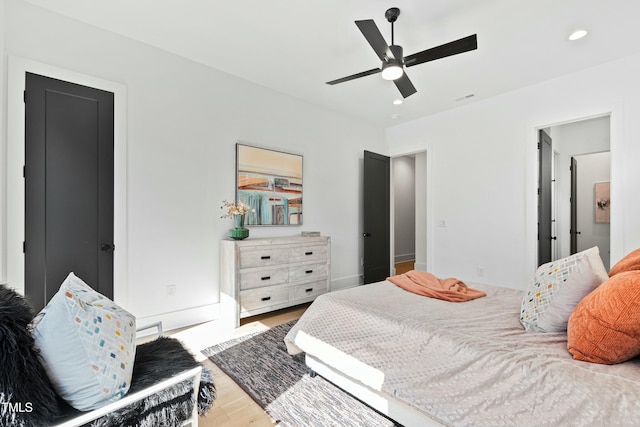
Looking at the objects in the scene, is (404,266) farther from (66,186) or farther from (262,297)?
(66,186)

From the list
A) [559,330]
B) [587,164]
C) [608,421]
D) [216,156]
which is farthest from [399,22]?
[587,164]

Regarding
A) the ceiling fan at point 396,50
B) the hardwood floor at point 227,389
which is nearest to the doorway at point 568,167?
the ceiling fan at point 396,50

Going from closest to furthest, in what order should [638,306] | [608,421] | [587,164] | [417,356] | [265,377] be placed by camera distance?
[608,421] → [638,306] → [417,356] → [265,377] → [587,164]

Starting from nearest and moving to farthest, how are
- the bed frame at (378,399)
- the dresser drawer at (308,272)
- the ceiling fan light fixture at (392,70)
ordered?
the bed frame at (378,399) < the ceiling fan light fixture at (392,70) < the dresser drawer at (308,272)

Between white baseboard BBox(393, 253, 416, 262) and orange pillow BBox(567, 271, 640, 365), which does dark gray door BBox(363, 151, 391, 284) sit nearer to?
white baseboard BBox(393, 253, 416, 262)

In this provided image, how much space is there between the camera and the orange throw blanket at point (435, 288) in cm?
217

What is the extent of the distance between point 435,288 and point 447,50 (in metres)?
1.78

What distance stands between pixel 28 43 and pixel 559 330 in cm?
411

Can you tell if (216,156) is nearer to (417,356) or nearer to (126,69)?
(126,69)

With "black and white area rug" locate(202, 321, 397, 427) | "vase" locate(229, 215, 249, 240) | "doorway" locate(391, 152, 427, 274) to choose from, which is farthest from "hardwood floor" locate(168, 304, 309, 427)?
"doorway" locate(391, 152, 427, 274)

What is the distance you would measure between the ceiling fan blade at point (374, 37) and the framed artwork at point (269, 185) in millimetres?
1957

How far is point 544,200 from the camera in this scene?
3980mm

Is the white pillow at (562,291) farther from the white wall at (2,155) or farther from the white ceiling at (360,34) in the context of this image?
the white wall at (2,155)

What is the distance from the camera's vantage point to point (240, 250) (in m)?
3.16
